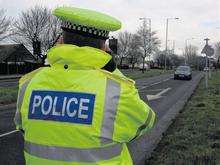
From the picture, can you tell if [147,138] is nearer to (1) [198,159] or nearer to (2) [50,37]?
(1) [198,159]

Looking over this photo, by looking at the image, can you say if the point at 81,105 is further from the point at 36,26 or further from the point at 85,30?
the point at 36,26

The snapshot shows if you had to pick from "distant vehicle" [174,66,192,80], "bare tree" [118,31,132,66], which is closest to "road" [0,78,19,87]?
"distant vehicle" [174,66,192,80]

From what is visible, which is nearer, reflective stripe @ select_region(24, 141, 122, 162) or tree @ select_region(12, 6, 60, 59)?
reflective stripe @ select_region(24, 141, 122, 162)

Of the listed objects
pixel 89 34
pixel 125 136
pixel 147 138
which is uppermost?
pixel 89 34

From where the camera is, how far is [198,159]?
792 centimetres

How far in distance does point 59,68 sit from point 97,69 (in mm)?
207

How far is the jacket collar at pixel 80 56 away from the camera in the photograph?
105 inches

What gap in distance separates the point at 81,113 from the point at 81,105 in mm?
41

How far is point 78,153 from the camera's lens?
2584 millimetres

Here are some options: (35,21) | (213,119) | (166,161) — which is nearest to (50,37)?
(35,21)

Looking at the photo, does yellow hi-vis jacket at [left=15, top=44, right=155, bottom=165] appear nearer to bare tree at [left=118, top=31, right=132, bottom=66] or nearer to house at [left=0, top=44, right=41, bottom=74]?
house at [left=0, top=44, right=41, bottom=74]

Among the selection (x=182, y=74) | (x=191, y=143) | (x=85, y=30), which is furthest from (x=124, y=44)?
(x=85, y=30)

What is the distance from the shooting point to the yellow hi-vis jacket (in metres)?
2.59

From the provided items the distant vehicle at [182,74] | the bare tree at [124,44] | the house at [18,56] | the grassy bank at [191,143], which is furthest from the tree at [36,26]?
the grassy bank at [191,143]
